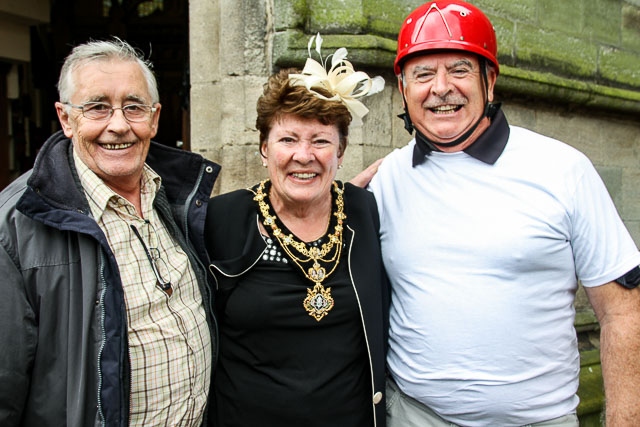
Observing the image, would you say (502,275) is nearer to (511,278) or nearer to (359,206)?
(511,278)

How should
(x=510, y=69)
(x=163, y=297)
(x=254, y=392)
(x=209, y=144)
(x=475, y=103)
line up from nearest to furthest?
(x=163, y=297) < (x=254, y=392) < (x=475, y=103) < (x=209, y=144) < (x=510, y=69)

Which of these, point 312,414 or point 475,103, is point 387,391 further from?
point 475,103

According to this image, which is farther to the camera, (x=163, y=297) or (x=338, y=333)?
(x=338, y=333)

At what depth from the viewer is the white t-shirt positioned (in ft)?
6.49

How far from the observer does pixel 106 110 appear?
77.0 inches

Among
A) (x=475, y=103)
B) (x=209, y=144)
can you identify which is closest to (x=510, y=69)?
(x=475, y=103)

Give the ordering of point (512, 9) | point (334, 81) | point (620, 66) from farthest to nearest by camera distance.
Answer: point (620, 66) < point (512, 9) < point (334, 81)

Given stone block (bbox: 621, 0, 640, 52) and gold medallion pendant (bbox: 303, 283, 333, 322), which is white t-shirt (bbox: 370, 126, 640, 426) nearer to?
gold medallion pendant (bbox: 303, 283, 333, 322)

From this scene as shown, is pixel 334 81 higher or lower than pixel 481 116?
higher

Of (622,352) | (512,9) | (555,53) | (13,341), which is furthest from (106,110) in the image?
(555,53)

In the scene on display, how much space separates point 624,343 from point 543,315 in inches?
11.0

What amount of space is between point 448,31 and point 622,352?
130cm

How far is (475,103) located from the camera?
7.29 feet

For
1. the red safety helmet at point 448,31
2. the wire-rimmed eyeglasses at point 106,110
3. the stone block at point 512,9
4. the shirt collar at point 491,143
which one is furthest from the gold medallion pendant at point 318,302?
the stone block at point 512,9
